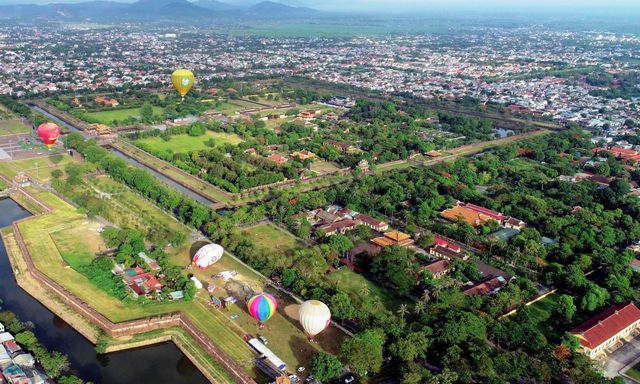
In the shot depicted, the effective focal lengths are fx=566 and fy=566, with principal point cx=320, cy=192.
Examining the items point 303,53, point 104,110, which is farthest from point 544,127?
point 303,53

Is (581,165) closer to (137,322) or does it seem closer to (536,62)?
(137,322)

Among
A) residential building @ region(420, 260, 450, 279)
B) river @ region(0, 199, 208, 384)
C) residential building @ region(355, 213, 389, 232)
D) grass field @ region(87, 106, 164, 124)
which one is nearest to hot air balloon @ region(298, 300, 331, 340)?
river @ region(0, 199, 208, 384)

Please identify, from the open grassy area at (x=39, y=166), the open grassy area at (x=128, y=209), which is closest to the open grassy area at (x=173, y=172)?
the open grassy area at (x=128, y=209)

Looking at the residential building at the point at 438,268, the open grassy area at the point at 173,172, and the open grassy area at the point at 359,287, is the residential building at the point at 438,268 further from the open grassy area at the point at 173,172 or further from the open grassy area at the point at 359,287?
the open grassy area at the point at 173,172

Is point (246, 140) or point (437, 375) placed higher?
point (437, 375)

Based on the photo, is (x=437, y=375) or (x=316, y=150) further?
(x=316, y=150)

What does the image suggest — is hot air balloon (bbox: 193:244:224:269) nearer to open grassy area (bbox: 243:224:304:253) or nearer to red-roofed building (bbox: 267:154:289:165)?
open grassy area (bbox: 243:224:304:253)

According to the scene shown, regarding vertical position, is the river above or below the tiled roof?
below
